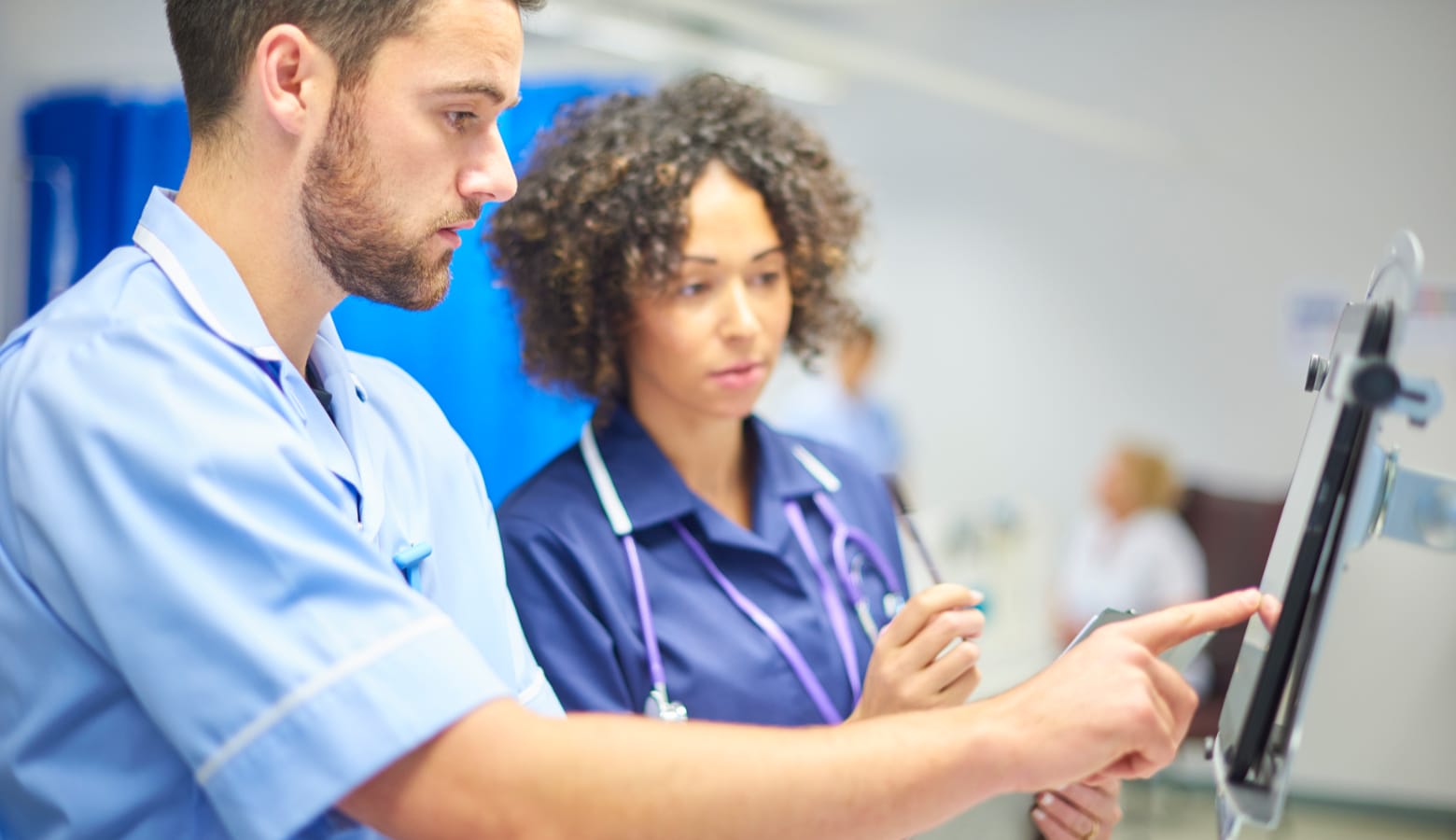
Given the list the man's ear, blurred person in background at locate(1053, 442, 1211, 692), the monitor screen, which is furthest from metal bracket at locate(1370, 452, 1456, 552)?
blurred person in background at locate(1053, 442, 1211, 692)

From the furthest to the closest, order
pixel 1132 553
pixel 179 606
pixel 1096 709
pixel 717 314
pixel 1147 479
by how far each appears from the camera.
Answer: pixel 1147 479 → pixel 1132 553 → pixel 717 314 → pixel 1096 709 → pixel 179 606

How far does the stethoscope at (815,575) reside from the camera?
49.1 inches

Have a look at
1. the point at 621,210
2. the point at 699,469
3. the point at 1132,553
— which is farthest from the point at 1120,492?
the point at 621,210

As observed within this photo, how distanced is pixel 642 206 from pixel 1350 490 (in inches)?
33.6

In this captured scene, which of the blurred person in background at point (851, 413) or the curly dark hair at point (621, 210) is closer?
the curly dark hair at point (621, 210)

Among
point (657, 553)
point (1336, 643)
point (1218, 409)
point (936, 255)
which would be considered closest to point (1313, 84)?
point (1218, 409)

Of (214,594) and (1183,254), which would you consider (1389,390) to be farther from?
(1183,254)

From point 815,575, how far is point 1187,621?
0.54 meters

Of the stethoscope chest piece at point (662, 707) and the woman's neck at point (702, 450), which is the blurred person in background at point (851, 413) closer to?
the woman's neck at point (702, 450)

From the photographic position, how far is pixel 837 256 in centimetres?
159

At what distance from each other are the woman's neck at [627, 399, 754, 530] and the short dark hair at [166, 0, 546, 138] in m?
0.66

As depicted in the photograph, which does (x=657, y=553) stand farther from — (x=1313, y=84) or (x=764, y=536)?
(x=1313, y=84)

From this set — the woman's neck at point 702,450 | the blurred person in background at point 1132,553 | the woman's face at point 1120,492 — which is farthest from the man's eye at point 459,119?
the woman's face at point 1120,492

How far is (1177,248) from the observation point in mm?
5738
